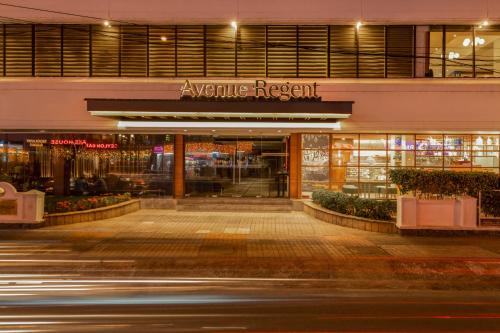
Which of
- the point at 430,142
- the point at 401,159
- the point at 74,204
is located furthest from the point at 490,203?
the point at 74,204

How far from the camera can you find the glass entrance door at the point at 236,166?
22656 millimetres

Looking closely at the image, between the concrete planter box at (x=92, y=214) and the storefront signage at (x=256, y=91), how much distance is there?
4.69m

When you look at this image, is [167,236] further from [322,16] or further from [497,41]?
[497,41]

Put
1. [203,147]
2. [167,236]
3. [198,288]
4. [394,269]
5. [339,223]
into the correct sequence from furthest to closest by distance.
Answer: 1. [203,147]
2. [339,223]
3. [167,236]
4. [394,269]
5. [198,288]

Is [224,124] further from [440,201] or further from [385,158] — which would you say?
[440,201]

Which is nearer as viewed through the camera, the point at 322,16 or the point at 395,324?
the point at 395,324

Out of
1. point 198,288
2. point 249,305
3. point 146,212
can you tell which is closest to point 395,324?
point 249,305

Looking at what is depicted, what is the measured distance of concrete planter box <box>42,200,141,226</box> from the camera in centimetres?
1705

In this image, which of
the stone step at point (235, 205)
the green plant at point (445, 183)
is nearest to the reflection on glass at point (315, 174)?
the stone step at point (235, 205)

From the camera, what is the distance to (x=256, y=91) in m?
19.3

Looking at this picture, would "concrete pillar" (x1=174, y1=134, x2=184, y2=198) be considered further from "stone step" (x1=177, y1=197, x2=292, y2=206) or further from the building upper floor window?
the building upper floor window

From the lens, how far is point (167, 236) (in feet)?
49.9

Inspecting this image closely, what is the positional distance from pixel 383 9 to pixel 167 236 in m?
12.3

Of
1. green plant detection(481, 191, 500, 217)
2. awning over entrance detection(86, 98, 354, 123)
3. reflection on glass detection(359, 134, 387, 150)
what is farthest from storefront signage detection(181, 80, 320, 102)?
green plant detection(481, 191, 500, 217)
